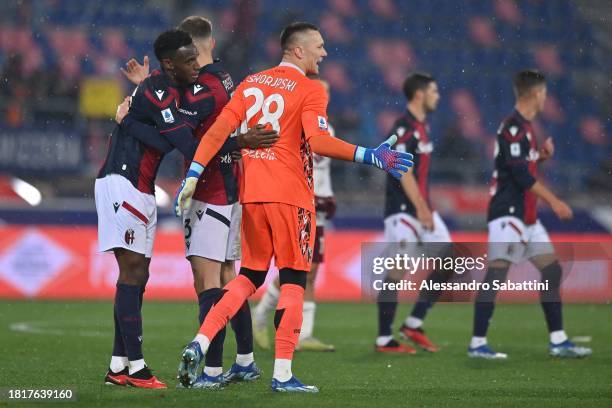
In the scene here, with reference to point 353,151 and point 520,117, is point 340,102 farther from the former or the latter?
point 353,151

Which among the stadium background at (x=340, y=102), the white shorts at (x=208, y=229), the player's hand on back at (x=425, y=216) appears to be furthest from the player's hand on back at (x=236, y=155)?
the stadium background at (x=340, y=102)

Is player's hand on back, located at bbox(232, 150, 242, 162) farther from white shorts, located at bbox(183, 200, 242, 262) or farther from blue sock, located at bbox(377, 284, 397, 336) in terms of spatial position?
blue sock, located at bbox(377, 284, 397, 336)

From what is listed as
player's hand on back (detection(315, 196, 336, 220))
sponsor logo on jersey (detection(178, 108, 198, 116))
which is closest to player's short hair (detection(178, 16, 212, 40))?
sponsor logo on jersey (detection(178, 108, 198, 116))

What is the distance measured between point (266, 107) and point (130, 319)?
59.3 inches

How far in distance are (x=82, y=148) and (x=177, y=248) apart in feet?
12.0

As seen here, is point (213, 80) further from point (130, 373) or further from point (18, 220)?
point (18, 220)

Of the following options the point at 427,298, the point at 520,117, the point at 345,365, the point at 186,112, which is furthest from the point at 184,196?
the point at 427,298

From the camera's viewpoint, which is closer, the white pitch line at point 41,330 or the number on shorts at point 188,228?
the number on shorts at point 188,228

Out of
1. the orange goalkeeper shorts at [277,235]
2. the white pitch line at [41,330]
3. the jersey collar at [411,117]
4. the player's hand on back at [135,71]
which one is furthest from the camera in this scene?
the white pitch line at [41,330]

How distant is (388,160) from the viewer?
552 cm

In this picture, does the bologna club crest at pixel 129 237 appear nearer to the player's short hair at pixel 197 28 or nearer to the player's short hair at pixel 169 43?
the player's short hair at pixel 169 43

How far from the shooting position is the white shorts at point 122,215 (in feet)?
19.9

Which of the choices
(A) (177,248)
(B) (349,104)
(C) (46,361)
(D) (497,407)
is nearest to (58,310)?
(A) (177,248)

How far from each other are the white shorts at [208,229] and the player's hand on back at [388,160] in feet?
3.81
